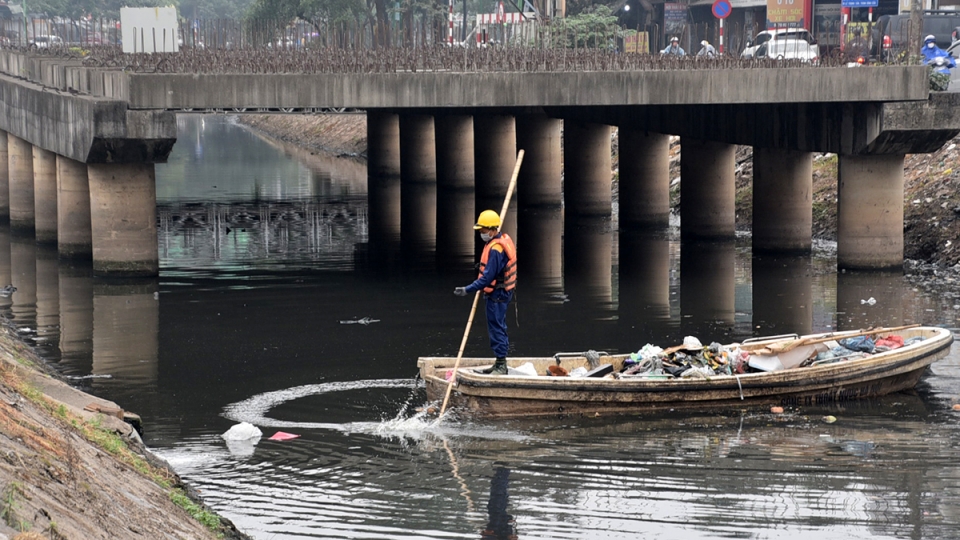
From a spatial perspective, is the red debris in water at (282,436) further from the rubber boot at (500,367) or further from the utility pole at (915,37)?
the utility pole at (915,37)

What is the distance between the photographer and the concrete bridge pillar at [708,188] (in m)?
39.6

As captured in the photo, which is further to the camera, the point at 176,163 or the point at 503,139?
the point at 176,163

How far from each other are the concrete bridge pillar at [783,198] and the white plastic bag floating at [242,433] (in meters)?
21.5

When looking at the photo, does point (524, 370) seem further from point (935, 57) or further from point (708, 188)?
point (935, 57)

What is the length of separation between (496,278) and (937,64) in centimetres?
2312

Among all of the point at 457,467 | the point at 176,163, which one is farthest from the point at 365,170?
the point at 457,467

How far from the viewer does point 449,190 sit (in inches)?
2172

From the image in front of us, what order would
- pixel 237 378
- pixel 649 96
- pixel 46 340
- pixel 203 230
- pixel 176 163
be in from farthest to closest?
pixel 176 163
pixel 203 230
pixel 649 96
pixel 46 340
pixel 237 378

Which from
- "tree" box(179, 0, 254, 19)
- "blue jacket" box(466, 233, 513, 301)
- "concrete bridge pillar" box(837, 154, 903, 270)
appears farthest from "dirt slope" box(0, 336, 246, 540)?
"tree" box(179, 0, 254, 19)

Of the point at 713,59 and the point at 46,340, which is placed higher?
the point at 713,59

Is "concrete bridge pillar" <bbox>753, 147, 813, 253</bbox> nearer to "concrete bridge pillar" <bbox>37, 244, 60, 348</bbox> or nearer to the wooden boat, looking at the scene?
the wooden boat

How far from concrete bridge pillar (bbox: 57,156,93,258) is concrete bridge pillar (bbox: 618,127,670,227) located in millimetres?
16970

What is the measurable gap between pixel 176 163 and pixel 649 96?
49.7 metres

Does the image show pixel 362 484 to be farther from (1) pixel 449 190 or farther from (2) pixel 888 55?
(1) pixel 449 190
